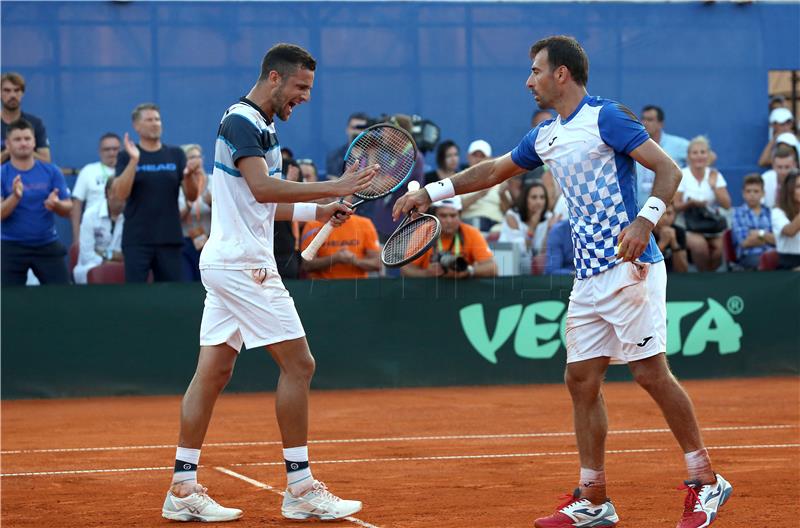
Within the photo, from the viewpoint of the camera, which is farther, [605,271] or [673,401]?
[605,271]

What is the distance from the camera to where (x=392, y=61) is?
14594 mm

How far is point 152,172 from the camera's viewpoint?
38.1 feet

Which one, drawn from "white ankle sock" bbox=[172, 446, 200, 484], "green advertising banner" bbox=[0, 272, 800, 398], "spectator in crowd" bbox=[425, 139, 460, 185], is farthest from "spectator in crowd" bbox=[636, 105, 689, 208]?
"white ankle sock" bbox=[172, 446, 200, 484]

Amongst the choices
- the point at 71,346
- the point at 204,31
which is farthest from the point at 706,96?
the point at 71,346

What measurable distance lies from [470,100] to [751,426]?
255 inches

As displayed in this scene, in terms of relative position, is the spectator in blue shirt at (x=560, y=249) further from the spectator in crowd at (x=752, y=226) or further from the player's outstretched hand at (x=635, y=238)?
the player's outstretched hand at (x=635, y=238)

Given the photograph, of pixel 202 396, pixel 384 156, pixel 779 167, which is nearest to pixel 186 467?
pixel 202 396

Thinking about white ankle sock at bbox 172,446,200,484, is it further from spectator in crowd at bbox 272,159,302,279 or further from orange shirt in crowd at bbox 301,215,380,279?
orange shirt in crowd at bbox 301,215,380,279

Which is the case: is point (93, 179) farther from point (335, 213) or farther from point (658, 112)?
point (335, 213)

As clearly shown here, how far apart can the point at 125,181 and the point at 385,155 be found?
5.15 meters

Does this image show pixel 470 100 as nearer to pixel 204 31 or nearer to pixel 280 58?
pixel 204 31

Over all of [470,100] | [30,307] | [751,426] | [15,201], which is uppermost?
[470,100]

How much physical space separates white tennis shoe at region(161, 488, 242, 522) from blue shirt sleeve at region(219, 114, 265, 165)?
1.67 metres

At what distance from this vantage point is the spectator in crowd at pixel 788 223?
13359 millimetres
